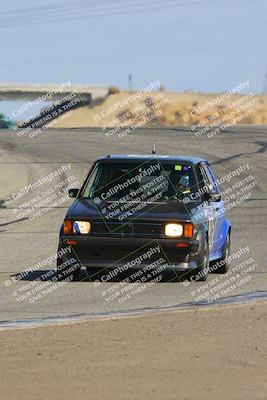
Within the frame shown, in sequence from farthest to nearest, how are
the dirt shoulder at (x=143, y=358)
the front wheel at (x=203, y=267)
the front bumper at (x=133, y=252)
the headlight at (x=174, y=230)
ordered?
the front wheel at (x=203, y=267) → the headlight at (x=174, y=230) → the front bumper at (x=133, y=252) → the dirt shoulder at (x=143, y=358)

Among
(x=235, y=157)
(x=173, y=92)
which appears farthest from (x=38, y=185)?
(x=173, y=92)

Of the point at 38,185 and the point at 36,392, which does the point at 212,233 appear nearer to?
the point at 36,392

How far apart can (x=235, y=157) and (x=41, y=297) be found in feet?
71.6

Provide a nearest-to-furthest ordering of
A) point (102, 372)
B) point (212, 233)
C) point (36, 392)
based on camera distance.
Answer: point (36, 392) < point (102, 372) < point (212, 233)

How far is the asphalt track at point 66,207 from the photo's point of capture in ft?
41.2

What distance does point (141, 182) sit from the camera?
1475cm

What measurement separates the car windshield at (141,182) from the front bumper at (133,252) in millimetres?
797

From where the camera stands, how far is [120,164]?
49.4 feet

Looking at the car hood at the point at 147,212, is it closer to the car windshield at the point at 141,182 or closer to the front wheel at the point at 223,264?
the car windshield at the point at 141,182

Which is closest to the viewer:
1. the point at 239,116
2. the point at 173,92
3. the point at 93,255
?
the point at 93,255

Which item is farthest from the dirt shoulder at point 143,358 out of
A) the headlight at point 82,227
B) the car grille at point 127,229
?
the headlight at point 82,227

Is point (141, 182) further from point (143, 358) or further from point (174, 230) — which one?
point (143, 358)

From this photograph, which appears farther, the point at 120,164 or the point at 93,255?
the point at 120,164

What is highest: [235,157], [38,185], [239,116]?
[38,185]
